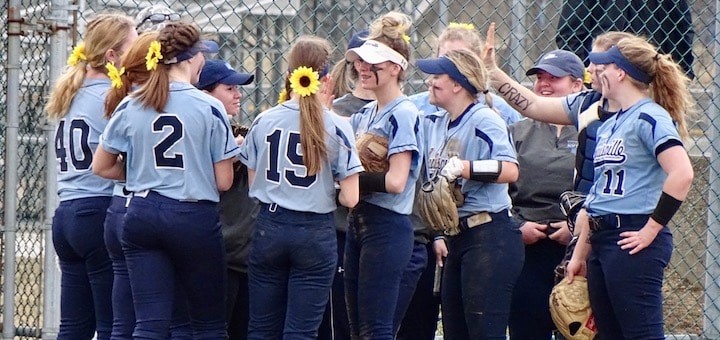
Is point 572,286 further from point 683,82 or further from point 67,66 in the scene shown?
point 67,66

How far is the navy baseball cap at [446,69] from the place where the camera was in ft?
16.3

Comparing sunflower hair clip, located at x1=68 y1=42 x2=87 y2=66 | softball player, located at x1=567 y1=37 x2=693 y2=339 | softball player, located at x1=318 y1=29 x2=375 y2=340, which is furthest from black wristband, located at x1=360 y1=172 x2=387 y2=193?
sunflower hair clip, located at x1=68 y1=42 x2=87 y2=66

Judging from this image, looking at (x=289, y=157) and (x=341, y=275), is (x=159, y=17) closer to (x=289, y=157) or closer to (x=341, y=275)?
(x=289, y=157)

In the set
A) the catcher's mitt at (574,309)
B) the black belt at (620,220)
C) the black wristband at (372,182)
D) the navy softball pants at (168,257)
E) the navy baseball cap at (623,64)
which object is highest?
the navy baseball cap at (623,64)

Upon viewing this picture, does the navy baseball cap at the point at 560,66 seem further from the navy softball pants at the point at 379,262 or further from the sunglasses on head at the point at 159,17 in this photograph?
the sunglasses on head at the point at 159,17

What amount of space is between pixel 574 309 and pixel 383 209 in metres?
0.90

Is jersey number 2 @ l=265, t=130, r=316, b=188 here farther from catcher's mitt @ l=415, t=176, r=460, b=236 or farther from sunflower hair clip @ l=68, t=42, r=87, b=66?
sunflower hair clip @ l=68, t=42, r=87, b=66

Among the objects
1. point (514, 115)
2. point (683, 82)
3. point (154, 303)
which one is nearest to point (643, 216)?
point (683, 82)

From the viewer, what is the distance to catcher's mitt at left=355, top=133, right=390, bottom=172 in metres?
4.78

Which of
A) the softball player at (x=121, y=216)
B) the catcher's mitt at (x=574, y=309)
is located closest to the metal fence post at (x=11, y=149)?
the softball player at (x=121, y=216)

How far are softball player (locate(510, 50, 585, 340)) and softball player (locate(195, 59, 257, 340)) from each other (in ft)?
4.32

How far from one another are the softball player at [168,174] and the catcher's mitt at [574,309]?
56.3 inches

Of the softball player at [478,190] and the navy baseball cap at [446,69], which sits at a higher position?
the navy baseball cap at [446,69]

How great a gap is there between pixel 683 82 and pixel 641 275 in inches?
33.1
